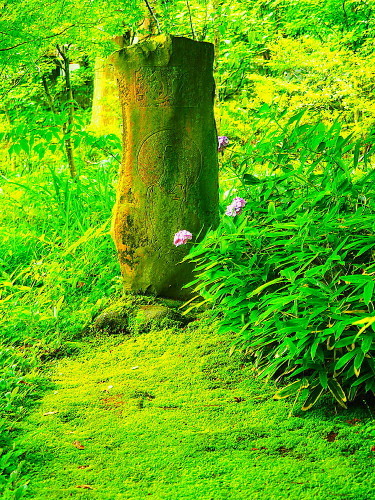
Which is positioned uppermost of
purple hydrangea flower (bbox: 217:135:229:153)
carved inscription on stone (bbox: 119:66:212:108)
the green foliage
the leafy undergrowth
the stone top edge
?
the stone top edge

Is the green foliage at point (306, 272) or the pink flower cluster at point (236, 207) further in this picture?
the pink flower cluster at point (236, 207)

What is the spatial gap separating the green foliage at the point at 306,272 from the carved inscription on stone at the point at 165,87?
934 millimetres

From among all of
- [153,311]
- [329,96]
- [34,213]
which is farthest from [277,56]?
[153,311]

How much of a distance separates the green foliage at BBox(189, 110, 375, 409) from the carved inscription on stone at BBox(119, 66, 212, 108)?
36.8 inches

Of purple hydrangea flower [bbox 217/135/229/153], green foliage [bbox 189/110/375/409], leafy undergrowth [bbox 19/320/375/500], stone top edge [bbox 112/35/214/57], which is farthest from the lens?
purple hydrangea flower [bbox 217/135/229/153]

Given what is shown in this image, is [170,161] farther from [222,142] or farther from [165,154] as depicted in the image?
[222,142]

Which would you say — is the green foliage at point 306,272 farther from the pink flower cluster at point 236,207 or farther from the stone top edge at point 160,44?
the stone top edge at point 160,44

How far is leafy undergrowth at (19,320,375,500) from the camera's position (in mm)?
1908

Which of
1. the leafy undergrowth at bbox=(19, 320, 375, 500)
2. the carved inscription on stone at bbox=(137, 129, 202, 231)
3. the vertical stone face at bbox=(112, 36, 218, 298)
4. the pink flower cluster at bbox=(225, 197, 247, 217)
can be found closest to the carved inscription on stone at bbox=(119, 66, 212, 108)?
the vertical stone face at bbox=(112, 36, 218, 298)

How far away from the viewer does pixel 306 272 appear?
230cm

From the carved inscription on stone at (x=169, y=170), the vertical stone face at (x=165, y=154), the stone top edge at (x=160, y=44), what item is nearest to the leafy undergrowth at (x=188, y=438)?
the vertical stone face at (x=165, y=154)

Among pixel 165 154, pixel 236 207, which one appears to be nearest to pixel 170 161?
pixel 165 154

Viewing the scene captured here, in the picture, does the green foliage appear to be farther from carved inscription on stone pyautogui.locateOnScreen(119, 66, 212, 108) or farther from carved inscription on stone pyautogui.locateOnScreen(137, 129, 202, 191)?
carved inscription on stone pyautogui.locateOnScreen(119, 66, 212, 108)

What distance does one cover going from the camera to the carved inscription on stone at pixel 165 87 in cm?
380
